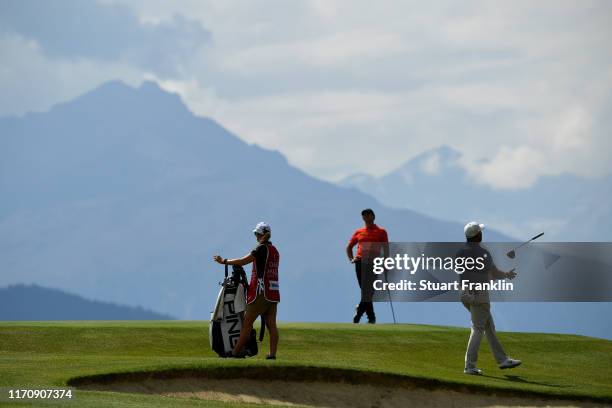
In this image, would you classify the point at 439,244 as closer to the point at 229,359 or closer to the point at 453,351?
the point at 453,351

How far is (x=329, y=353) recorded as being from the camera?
25.5 metres

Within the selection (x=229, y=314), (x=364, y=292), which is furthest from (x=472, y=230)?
(x=364, y=292)

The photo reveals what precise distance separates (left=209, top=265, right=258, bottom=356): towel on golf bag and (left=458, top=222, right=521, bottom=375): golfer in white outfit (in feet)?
14.0

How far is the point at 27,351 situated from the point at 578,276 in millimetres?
47576

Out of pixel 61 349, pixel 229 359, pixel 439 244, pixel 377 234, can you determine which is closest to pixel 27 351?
pixel 61 349

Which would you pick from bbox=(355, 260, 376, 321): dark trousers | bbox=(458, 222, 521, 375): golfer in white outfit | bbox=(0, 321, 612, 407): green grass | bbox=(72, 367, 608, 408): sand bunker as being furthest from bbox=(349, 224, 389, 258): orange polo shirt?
bbox=(72, 367, 608, 408): sand bunker

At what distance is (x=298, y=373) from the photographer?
69.8ft

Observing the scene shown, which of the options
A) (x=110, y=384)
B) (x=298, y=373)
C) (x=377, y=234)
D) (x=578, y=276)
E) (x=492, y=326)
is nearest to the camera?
(x=110, y=384)

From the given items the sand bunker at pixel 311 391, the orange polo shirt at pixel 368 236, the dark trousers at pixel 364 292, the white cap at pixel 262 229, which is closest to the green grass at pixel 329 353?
the sand bunker at pixel 311 391

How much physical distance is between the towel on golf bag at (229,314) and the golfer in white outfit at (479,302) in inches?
168

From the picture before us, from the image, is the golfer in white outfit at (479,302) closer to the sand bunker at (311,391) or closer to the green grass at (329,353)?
the green grass at (329,353)

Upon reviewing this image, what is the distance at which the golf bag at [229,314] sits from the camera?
2192cm

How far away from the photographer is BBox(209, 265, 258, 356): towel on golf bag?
21922mm

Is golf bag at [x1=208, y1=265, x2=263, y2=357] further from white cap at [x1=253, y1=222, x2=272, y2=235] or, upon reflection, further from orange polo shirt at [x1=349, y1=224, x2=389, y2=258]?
orange polo shirt at [x1=349, y1=224, x2=389, y2=258]
